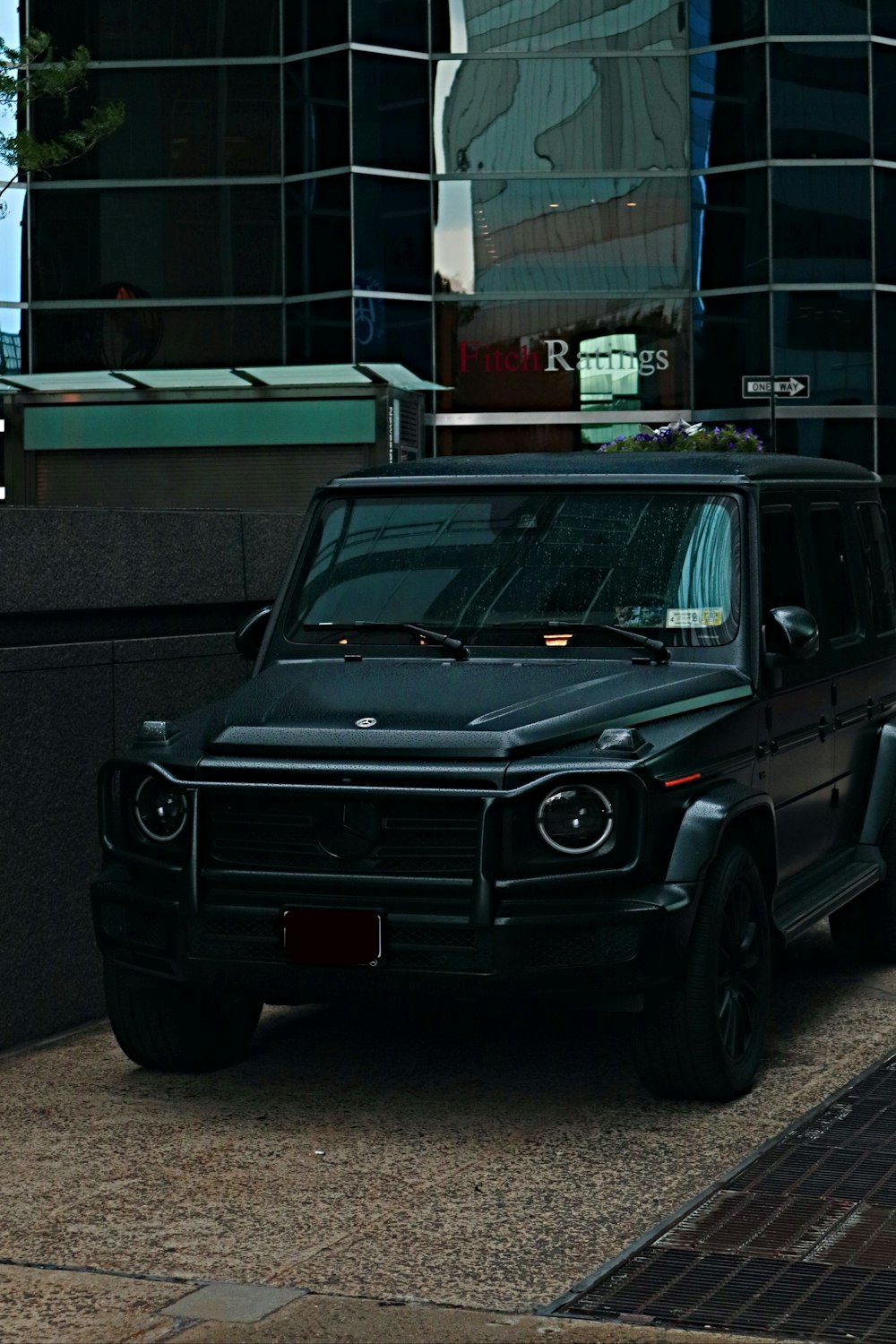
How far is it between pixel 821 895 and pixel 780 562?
1.18m

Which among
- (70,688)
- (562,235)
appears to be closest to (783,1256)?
(70,688)

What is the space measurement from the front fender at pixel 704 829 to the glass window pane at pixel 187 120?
28.9 metres

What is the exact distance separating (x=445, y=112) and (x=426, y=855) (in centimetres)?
3005

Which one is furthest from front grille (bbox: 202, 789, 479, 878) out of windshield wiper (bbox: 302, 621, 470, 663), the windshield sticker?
the windshield sticker

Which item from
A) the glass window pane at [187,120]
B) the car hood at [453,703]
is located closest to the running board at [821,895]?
the car hood at [453,703]

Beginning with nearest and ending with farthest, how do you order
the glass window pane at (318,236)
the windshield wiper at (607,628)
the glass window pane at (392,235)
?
1. the windshield wiper at (607,628)
2. the glass window pane at (318,236)
3. the glass window pane at (392,235)

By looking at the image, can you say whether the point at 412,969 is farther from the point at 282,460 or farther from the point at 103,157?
the point at 103,157

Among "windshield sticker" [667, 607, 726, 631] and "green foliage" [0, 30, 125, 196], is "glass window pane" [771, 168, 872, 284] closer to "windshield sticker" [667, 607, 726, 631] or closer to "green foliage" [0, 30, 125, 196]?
"green foliage" [0, 30, 125, 196]

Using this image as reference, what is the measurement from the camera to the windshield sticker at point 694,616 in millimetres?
7008

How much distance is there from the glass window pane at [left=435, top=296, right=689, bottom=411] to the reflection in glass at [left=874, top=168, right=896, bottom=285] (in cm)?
320

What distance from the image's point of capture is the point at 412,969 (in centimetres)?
598

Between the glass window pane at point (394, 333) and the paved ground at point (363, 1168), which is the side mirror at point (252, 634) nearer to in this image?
the paved ground at point (363, 1168)

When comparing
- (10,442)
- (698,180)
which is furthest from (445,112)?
(10,442)

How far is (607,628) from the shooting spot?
6891 millimetres
